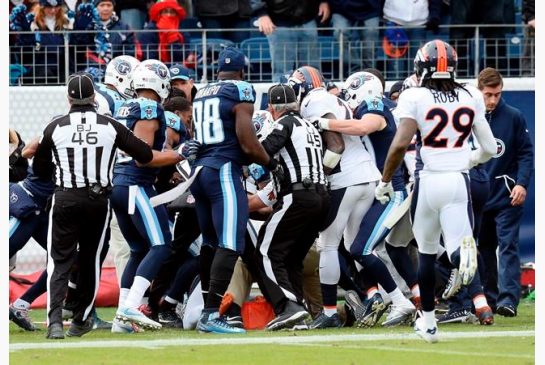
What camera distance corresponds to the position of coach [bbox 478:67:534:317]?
12625 mm

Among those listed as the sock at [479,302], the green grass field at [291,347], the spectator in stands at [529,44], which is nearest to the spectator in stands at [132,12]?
the spectator in stands at [529,44]

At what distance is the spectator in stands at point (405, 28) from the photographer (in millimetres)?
16875

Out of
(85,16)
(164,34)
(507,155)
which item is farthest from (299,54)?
(507,155)

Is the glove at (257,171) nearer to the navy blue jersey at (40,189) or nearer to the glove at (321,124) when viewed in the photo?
the glove at (321,124)

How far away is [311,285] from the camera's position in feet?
40.0

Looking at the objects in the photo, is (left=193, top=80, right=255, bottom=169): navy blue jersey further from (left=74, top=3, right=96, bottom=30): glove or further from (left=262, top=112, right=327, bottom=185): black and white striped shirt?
(left=74, top=3, right=96, bottom=30): glove

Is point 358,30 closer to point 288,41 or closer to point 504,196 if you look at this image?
point 288,41

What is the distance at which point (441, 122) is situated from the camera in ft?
31.9

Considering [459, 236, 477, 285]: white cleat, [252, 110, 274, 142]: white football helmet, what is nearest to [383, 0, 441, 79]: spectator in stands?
[252, 110, 274, 142]: white football helmet

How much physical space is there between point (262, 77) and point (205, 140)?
5.76 m

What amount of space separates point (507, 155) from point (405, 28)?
4.42 meters

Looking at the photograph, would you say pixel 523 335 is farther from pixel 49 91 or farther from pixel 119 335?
pixel 49 91

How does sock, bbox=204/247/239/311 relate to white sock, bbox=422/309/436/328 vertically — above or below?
above

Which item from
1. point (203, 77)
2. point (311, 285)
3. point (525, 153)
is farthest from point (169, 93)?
point (203, 77)
